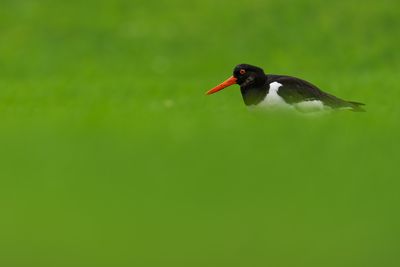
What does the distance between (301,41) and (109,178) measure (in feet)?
74.1

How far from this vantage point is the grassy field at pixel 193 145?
29.3ft

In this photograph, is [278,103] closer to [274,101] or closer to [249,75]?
[274,101]

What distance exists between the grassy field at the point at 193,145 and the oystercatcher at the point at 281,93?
314 mm

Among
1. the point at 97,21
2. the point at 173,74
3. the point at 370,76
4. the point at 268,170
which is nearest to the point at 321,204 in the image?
the point at 268,170

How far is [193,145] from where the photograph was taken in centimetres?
1398

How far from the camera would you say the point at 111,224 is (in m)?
9.33

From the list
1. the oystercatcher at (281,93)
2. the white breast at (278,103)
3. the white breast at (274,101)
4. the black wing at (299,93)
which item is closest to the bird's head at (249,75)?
the oystercatcher at (281,93)

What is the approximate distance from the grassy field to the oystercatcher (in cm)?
31

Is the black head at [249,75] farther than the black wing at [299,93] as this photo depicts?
Yes

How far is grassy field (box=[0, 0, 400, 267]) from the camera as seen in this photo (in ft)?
29.3

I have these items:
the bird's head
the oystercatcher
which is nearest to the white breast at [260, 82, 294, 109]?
the oystercatcher

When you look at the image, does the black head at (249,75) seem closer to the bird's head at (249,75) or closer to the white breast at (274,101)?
the bird's head at (249,75)

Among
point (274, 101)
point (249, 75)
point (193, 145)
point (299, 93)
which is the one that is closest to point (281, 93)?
point (274, 101)

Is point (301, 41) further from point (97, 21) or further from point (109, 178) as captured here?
point (109, 178)
